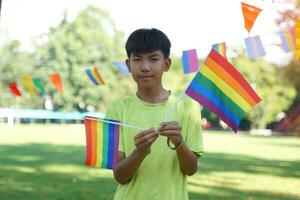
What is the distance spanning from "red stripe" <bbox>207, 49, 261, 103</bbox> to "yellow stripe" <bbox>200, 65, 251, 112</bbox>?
56 millimetres

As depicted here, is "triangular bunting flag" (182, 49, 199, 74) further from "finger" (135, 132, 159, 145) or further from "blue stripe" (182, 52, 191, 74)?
"finger" (135, 132, 159, 145)

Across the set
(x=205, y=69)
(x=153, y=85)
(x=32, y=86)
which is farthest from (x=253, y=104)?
(x=32, y=86)

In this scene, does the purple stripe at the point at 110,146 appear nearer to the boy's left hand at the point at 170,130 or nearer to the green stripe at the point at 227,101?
the boy's left hand at the point at 170,130

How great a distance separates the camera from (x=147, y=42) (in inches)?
85.3

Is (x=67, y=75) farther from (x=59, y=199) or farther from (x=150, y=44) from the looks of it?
(x=150, y=44)

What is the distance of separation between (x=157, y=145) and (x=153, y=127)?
0.09 m

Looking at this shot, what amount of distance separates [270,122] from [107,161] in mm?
52148

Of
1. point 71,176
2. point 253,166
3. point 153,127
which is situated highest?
point 153,127

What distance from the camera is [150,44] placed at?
85.1 inches

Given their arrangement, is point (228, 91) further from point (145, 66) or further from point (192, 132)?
point (145, 66)

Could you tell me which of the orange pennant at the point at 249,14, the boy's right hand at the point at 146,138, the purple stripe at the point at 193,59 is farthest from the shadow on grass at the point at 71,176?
the boy's right hand at the point at 146,138

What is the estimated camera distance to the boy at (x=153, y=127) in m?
2.09

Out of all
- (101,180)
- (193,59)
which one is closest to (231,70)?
(193,59)

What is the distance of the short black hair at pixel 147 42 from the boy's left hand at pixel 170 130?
37cm
